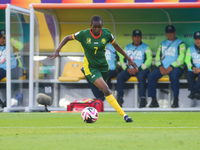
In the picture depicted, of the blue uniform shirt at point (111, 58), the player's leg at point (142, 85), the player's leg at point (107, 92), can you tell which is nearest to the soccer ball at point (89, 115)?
the player's leg at point (107, 92)

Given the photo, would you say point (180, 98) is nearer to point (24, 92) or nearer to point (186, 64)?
point (186, 64)

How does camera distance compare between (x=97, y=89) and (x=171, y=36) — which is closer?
(x=97, y=89)

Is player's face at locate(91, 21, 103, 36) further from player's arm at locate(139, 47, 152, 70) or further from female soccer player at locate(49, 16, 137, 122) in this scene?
player's arm at locate(139, 47, 152, 70)

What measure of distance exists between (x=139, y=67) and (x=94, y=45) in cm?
385

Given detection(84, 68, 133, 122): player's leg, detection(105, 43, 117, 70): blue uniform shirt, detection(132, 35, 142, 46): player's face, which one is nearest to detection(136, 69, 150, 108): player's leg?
detection(105, 43, 117, 70): blue uniform shirt

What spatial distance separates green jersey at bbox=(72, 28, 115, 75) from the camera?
662cm

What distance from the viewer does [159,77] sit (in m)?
10.1

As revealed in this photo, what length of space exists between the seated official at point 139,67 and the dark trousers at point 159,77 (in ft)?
0.48

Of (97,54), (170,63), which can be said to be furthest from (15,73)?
(97,54)

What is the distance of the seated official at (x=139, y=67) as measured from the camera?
398 inches

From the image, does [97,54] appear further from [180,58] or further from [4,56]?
[4,56]

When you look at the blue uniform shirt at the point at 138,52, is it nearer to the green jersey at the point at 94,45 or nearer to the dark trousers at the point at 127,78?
the dark trousers at the point at 127,78

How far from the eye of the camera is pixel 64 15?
11.3 metres

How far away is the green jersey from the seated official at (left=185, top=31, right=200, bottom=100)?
3.63m
